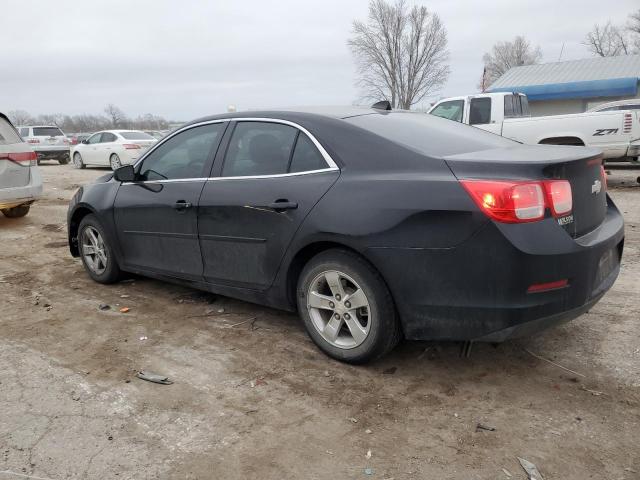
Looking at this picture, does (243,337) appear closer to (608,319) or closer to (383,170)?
(383,170)

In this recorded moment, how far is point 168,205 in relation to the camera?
4.32 meters

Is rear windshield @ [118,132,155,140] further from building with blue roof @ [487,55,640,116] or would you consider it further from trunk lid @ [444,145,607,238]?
building with blue roof @ [487,55,640,116]

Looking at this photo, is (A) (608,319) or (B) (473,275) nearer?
(B) (473,275)

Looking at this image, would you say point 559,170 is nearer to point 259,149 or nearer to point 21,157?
point 259,149

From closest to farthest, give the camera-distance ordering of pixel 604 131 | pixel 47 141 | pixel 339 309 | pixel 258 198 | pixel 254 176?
pixel 339 309
pixel 258 198
pixel 254 176
pixel 604 131
pixel 47 141

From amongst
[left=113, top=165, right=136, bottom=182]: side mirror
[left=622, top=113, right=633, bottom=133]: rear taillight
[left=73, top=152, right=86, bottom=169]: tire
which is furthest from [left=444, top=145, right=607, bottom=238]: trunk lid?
[left=73, top=152, right=86, bottom=169]: tire

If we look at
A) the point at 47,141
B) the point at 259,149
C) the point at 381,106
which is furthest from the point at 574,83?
the point at 259,149

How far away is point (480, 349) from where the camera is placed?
3.64 metres

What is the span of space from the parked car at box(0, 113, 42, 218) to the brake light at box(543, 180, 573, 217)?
794 centimetres

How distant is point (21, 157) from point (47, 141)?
1624 cm

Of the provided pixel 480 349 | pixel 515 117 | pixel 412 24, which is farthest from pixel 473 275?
pixel 412 24

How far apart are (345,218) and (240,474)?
1.47 meters

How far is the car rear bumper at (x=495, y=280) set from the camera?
2750 millimetres

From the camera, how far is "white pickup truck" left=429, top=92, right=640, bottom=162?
10445 millimetres
